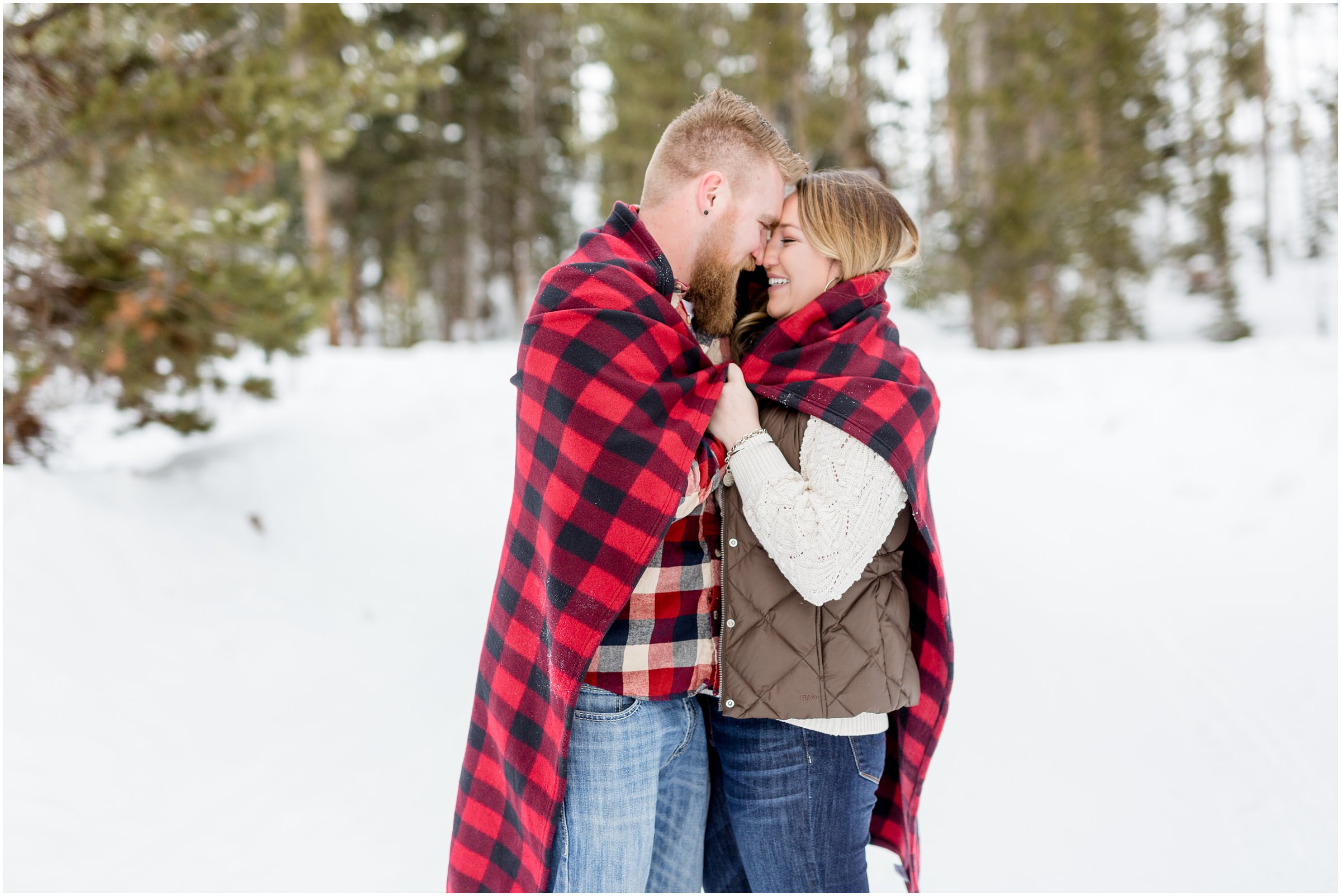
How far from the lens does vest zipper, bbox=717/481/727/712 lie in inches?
63.7

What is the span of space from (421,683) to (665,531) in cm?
299

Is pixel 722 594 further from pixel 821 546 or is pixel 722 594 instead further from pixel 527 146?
pixel 527 146

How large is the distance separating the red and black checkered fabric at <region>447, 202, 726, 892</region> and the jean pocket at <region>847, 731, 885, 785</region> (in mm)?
586

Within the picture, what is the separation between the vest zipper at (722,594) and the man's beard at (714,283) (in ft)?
1.32

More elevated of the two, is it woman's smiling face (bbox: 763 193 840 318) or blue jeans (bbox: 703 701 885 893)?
woman's smiling face (bbox: 763 193 840 318)

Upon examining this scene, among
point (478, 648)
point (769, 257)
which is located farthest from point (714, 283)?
point (478, 648)

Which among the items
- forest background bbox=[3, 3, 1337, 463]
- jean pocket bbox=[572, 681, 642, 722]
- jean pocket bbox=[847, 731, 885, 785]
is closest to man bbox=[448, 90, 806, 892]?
jean pocket bbox=[572, 681, 642, 722]

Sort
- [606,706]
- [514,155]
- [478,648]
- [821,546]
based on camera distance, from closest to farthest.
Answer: [821,546]
[606,706]
[478,648]
[514,155]

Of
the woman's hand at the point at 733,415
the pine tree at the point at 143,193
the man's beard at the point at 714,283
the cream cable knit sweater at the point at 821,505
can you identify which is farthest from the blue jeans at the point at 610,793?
the pine tree at the point at 143,193

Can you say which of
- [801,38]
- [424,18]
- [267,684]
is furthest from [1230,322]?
[267,684]

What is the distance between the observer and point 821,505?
150 centimetres

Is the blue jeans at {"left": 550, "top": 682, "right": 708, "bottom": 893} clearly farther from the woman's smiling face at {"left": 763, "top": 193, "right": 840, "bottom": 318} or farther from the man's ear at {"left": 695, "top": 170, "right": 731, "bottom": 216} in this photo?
the man's ear at {"left": 695, "top": 170, "right": 731, "bottom": 216}

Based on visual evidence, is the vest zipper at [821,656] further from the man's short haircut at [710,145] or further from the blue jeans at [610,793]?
the man's short haircut at [710,145]

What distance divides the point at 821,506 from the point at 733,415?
0.86 feet
